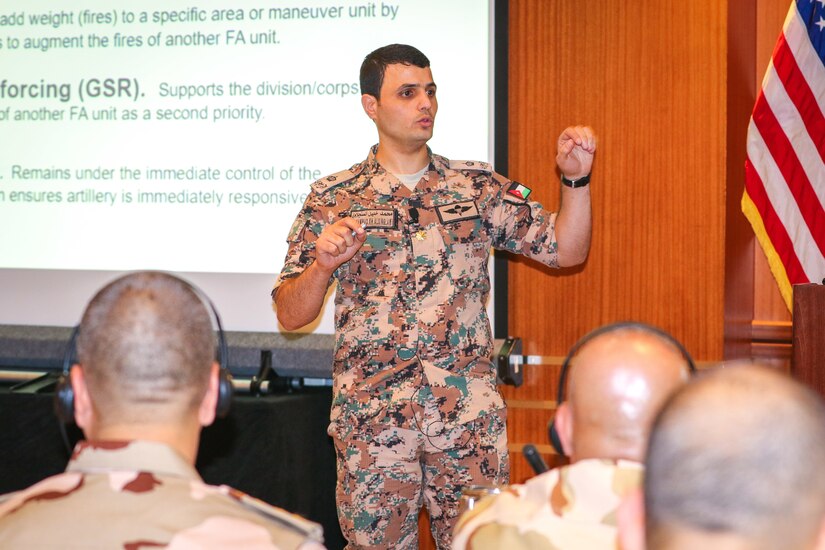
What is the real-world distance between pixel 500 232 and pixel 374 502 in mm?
878

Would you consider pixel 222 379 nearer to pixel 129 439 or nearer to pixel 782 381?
pixel 129 439

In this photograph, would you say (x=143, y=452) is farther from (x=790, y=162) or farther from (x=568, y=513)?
(x=790, y=162)

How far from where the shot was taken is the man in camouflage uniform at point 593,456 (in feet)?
4.13

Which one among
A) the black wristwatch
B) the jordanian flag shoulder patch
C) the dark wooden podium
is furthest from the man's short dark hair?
the dark wooden podium

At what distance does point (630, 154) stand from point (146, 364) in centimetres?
248

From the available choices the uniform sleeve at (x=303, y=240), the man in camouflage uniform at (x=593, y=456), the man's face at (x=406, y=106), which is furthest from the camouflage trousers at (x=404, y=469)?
the man in camouflage uniform at (x=593, y=456)

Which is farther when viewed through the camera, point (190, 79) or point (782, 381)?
point (190, 79)

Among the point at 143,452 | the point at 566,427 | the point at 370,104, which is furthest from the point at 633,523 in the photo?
the point at 370,104

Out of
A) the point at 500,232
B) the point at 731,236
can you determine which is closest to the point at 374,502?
the point at 500,232

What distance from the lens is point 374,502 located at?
2.77 m

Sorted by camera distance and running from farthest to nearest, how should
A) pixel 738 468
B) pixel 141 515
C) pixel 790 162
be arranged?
pixel 790 162, pixel 141 515, pixel 738 468

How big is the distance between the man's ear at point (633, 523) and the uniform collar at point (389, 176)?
82.4 inches

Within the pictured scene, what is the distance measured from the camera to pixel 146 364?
1.38 m

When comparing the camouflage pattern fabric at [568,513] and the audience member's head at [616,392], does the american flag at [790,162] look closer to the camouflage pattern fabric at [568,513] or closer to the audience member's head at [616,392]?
the audience member's head at [616,392]
